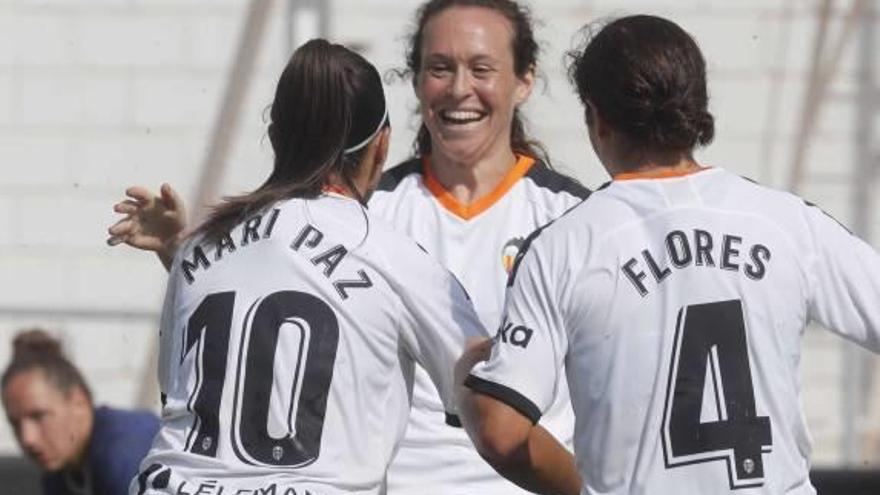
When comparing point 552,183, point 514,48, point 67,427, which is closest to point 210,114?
point 67,427

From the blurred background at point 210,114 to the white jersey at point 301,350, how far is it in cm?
341

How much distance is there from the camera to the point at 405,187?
15.1 ft

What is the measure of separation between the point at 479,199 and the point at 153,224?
95 cm

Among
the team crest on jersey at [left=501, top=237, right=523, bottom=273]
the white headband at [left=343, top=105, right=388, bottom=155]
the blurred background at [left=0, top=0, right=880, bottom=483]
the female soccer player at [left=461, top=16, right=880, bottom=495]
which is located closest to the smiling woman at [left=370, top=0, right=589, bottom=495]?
the team crest on jersey at [left=501, top=237, right=523, bottom=273]

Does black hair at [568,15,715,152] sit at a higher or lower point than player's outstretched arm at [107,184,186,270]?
higher

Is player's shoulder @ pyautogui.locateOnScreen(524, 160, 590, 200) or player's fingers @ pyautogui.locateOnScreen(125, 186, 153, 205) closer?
player's fingers @ pyautogui.locateOnScreen(125, 186, 153, 205)

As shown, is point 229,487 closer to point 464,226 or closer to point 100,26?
point 464,226

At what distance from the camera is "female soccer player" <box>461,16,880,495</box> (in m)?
3.14

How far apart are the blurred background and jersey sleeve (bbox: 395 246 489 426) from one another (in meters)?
3.42

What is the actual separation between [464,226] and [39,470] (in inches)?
93.6

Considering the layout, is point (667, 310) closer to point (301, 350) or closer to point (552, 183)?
point (301, 350)

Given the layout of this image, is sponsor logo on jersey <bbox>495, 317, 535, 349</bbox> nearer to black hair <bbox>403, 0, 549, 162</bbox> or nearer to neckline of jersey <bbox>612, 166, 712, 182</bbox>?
neckline of jersey <bbox>612, 166, 712, 182</bbox>

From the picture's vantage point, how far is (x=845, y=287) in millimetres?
3225

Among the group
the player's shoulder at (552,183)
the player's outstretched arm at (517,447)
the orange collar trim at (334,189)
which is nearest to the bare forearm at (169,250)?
the orange collar trim at (334,189)
